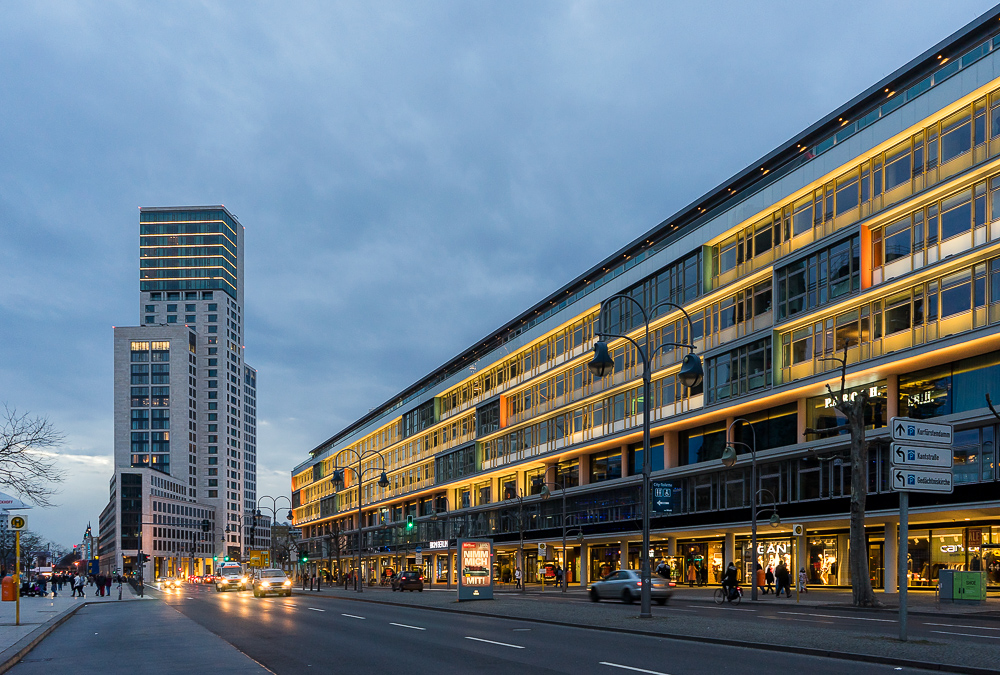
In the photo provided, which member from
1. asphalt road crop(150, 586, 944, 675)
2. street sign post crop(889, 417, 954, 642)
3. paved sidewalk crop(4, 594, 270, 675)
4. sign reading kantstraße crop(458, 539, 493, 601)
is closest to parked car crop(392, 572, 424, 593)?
sign reading kantstraße crop(458, 539, 493, 601)

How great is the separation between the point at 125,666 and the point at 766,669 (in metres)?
11.1

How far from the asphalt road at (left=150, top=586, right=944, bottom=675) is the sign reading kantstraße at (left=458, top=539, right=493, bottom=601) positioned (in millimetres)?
11829

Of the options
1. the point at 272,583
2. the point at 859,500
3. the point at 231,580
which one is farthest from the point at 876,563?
the point at 231,580

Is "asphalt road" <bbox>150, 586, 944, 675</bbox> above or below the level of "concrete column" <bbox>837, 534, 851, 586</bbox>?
above

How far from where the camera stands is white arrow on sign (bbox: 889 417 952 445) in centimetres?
1566

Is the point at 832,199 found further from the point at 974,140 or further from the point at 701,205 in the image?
the point at 701,205

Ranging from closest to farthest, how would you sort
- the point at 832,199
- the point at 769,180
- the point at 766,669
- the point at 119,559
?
the point at 766,669
the point at 832,199
the point at 769,180
the point at 119,559

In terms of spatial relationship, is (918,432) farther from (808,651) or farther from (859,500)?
(859,500)

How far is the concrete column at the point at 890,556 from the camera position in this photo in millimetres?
41875

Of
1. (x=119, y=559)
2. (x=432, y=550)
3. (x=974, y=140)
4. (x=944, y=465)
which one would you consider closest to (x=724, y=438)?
(x=974, y=140)

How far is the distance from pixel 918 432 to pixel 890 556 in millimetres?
29791

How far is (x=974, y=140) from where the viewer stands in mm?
36812

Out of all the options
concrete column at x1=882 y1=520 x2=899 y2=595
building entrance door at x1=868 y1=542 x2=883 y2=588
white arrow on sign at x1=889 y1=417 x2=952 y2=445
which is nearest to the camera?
white arrow on sign at x1=889 y1=417 x2=952 y2=445

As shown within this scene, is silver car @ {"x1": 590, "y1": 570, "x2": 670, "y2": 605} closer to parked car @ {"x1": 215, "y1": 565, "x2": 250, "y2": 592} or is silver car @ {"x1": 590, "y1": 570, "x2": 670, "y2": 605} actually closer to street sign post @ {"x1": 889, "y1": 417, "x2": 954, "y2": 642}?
street sign post @ {"x1": 889, "y1": 417, "x2": 954, "y2": 642}
